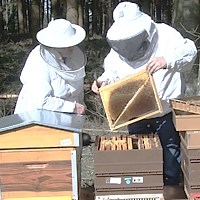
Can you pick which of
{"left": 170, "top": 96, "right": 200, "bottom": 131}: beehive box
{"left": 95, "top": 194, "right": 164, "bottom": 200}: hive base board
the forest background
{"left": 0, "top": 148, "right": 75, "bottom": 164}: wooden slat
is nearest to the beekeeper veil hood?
{"left": 170, "top": 96, "right": 200, "bottom": 131}: beehive box

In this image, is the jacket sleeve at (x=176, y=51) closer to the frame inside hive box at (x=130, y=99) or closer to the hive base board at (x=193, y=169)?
the frame inside hive box at (x=130, y=99)

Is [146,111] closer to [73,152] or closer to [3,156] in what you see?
[73,152]

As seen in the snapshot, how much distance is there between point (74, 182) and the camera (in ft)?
7.35

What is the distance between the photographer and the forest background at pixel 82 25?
5.86 m

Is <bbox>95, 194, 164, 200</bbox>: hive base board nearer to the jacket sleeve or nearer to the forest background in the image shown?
the jacket sleeve

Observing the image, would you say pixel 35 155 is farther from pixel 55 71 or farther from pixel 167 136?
pixel 167 136

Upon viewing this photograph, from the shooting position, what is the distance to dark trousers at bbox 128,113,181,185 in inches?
106

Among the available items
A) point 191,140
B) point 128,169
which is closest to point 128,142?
point 128,169

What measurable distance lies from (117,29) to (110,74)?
0.92ft

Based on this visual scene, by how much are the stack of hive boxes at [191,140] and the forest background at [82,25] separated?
2.84 meters

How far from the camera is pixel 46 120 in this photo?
2.27m

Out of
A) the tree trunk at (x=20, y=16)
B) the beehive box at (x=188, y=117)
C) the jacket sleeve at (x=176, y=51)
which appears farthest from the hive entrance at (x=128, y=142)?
the tree trunk at (x=20, y=16)

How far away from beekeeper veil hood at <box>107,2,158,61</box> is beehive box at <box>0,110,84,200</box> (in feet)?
1.64

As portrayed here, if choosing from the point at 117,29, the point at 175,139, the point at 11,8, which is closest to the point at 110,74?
the point at 117,29
